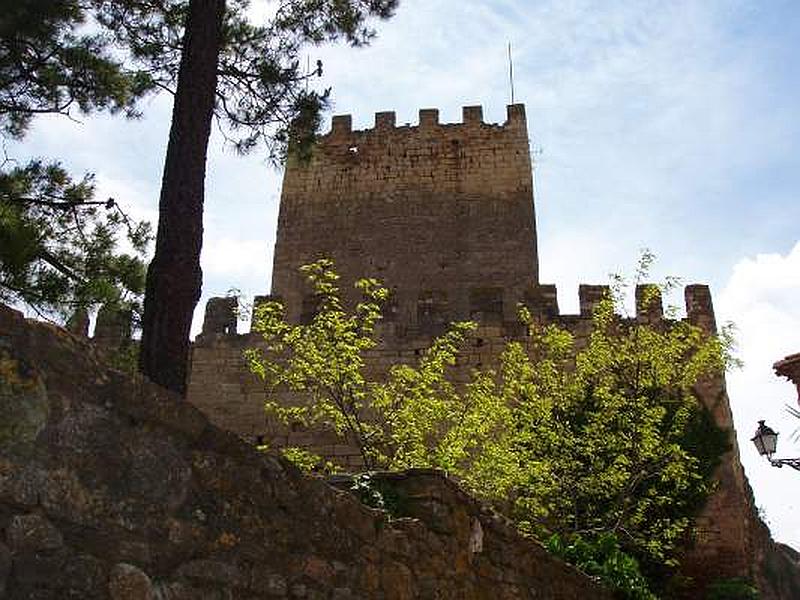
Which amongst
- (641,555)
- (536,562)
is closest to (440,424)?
(641,555)

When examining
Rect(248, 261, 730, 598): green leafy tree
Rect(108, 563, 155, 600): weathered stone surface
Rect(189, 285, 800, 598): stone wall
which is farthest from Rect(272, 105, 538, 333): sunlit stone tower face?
Rect(108, 563, 155, 600): weathered stone surface

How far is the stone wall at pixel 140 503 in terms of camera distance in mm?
2496

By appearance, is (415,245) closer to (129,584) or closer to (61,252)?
(61,252)

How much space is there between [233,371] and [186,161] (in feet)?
24.2

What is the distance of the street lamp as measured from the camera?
9898mm

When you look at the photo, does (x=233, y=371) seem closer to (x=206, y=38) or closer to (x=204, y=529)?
(x=206, y=38)

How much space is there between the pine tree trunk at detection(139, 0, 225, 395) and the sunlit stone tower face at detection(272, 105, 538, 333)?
960 centimetres

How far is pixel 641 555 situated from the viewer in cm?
1059

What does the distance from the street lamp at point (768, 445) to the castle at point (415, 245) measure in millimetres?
2666

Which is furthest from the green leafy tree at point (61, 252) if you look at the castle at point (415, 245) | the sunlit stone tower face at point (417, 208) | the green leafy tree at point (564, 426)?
the sunlit stone tower face at point (417, 208)

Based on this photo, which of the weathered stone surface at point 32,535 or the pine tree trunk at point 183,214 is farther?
the pine tree trunk at point 183,214

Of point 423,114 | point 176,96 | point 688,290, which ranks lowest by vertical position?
point 176,96

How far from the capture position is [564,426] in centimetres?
1006

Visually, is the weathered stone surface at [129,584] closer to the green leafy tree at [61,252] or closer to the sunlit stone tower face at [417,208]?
the green leafy tree at [61,252]
